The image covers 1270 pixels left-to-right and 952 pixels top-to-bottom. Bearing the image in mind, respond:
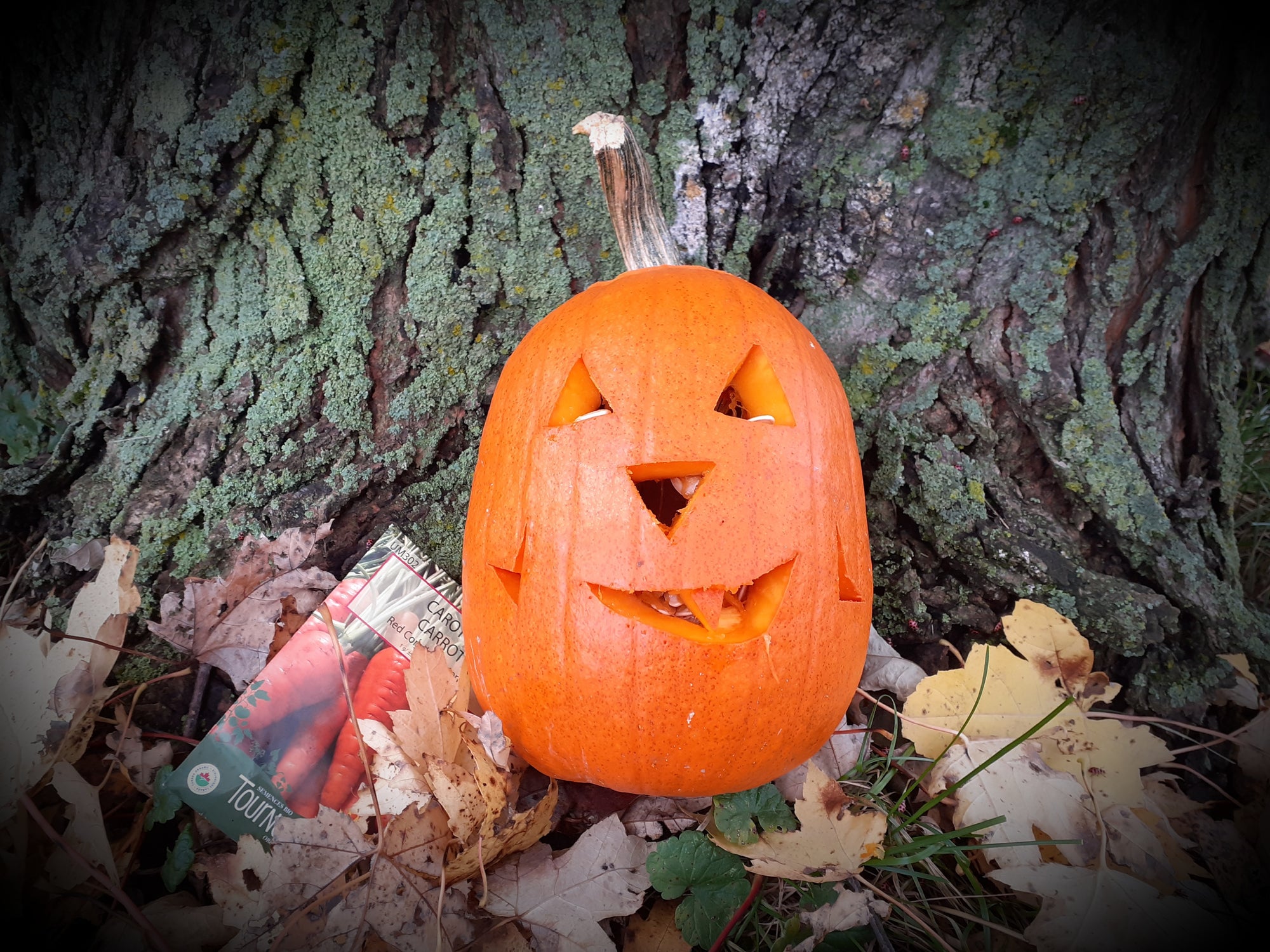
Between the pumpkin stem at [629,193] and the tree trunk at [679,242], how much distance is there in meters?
0.22

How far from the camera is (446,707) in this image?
131cm

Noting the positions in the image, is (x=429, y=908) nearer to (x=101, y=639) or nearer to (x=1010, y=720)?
(x=101, y=639)

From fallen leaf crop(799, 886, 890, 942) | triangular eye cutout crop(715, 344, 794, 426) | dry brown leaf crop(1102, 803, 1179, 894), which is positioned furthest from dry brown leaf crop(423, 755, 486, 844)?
dry brown leaf crop(1102, 803, 1179, 894)

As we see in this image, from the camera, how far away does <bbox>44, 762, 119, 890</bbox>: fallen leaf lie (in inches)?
45.9

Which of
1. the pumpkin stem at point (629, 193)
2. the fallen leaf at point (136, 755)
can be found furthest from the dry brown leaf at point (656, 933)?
the pumpkin stem at point (629, 193)

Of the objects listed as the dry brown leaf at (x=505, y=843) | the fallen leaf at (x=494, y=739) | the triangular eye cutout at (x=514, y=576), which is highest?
the triangular eye cutout at (x=514, y=576)

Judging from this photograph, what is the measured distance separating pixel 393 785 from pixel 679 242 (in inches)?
57.4

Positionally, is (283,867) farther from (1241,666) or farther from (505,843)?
(1241,666)

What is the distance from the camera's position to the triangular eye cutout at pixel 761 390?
127 centimetres

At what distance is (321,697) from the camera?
4.88 ft

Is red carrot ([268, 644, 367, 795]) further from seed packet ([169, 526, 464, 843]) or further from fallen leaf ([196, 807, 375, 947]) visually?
fallen leaf ([196, 807, 375, 947])

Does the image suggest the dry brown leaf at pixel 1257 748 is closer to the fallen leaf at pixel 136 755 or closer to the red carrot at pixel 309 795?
the red carrot at pixel 309 795

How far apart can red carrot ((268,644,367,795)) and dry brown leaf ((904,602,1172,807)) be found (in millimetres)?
1250

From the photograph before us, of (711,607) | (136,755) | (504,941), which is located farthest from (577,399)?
(136,755)
